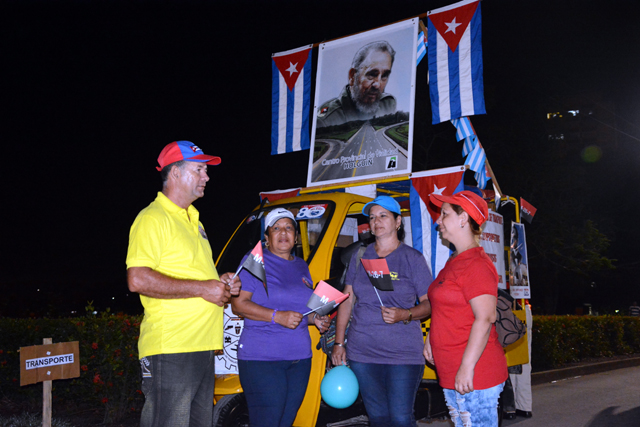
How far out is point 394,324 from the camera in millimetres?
3809

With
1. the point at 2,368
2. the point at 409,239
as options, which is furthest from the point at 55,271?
the point at 409,239

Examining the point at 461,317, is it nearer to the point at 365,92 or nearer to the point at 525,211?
the point at 365,92

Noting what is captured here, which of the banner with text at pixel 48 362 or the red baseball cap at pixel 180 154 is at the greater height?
the red baseball cap at pixel 180 154

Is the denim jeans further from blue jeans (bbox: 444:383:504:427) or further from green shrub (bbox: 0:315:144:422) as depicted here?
green shrub (bbox: 0:315:144:422)

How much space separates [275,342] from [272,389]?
0.28 m

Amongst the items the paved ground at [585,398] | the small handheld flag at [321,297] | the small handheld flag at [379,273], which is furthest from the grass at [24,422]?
the paved ground at [585,398]

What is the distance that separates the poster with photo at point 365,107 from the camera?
627 cm

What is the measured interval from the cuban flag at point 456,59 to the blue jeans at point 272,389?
4486 millimetres

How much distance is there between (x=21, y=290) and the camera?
12.8 meters

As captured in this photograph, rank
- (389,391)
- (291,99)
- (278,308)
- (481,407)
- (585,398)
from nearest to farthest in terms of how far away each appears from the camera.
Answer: (481,407) → (278,308) → (389,391) → (291,99) → (585,398)

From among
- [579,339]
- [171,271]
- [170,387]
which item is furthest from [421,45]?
[579,339]

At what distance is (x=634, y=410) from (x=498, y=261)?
3960 mm

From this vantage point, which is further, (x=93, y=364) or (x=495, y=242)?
(x=93, y=364)

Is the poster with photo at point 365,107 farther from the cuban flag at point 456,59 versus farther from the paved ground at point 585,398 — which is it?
the paved ground at point 585,398
